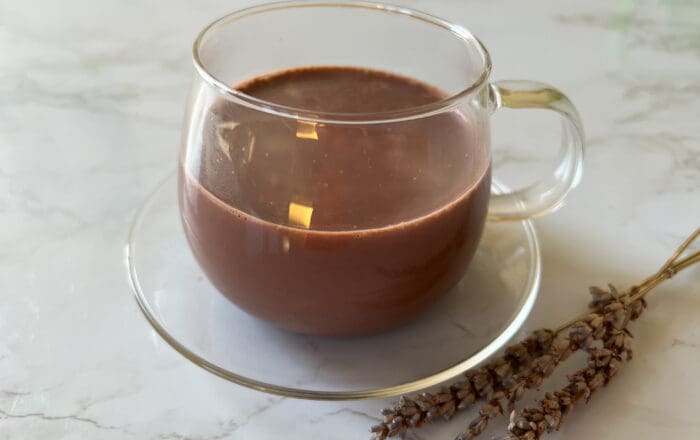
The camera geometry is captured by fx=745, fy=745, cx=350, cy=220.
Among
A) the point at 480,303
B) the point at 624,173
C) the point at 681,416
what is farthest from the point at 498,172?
the point at 681,416

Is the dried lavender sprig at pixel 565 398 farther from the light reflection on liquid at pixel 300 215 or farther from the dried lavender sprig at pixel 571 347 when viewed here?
the light reflection on liquid at pixel 300 215

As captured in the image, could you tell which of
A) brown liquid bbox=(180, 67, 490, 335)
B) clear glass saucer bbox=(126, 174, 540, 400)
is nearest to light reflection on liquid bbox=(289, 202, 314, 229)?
brown liquid bbox=(180, 67, 490, 335)

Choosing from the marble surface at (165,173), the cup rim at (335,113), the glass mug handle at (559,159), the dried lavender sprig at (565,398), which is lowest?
the marble surface at (165,173)

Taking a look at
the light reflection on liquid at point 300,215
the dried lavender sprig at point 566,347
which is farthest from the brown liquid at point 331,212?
the dried lavender sprig at point 566,347

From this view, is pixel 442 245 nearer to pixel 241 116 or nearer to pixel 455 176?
pixel 455 176

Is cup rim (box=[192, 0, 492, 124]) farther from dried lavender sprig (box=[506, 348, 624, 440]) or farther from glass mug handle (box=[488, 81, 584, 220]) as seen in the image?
dried lavender sprig (box=[506, 348, 624, 440])

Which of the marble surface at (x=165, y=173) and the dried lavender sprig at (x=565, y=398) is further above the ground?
the dried lavender sprig at (x=565, y=398)
